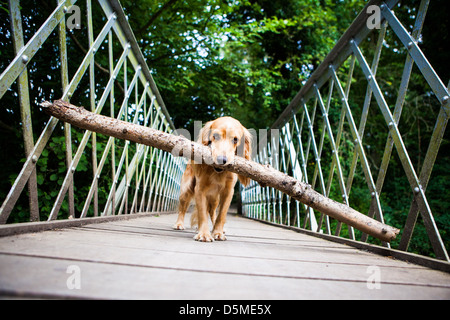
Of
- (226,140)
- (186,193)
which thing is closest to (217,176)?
(226,140)

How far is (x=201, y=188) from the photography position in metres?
2.15

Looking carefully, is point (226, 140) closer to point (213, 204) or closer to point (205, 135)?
point (205, 135)

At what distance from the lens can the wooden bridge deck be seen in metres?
0.72

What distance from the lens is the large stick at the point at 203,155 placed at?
1.66 metres

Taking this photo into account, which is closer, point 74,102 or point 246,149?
point 246,149

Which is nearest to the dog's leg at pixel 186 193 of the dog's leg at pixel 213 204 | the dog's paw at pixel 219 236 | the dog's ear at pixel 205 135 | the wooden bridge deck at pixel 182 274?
the dog's leg at pixel 213 204

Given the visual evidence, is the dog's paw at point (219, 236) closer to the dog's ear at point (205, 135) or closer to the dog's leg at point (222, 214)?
the dog's leg at point (222, 214)

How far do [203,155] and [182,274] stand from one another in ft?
3.57

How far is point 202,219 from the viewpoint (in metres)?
2.02

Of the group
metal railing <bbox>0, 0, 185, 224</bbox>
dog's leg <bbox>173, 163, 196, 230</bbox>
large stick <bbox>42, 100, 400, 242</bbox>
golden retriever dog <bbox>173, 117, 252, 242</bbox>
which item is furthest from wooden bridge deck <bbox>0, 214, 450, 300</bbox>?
dog's leg <bbox>173, 163, 196, 230</bbox>

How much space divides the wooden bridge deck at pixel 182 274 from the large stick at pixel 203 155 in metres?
0.37

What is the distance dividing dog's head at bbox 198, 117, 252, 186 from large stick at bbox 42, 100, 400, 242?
0.06 metres

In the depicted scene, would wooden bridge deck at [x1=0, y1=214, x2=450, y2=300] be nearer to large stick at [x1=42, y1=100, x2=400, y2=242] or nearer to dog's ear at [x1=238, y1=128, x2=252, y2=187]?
large stick at [x1=42, y1=100, x2=400, y2=242]
